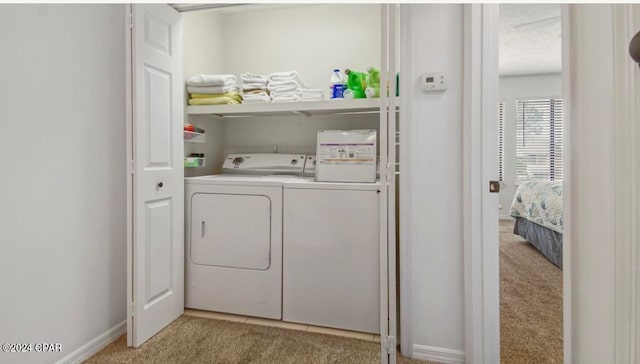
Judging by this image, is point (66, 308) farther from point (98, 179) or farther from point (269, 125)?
point (269, 125)

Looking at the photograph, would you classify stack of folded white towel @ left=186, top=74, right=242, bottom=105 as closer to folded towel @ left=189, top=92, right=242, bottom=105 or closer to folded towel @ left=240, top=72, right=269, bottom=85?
folded towel @ left=189, top=92, right=242, bottom=105

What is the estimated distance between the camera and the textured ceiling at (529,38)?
335 centimetres

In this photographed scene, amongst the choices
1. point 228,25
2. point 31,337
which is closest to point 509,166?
point 228,25

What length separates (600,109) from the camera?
52 centimetres

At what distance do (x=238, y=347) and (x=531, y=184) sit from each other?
12.9 ft

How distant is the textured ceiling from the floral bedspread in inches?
51.6

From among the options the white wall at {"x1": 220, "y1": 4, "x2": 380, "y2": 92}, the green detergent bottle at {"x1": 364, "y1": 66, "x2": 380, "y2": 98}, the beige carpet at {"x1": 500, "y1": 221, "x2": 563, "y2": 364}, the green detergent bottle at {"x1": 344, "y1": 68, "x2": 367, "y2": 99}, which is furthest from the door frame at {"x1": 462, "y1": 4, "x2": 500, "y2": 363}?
the white wall at {"x1": 220, "y1": 4, "x2": 380, "y2": 92}

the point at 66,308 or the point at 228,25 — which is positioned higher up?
the point at 228,25

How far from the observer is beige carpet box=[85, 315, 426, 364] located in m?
1.80

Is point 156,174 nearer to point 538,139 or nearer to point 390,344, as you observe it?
point 390,344

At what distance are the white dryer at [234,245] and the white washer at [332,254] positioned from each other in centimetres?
9

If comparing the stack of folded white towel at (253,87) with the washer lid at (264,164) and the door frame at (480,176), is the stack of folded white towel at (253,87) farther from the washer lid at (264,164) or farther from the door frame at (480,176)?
the door frame at (480,176)

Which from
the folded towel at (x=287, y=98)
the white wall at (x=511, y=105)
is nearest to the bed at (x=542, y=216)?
the white wall at (x=511, y=105)

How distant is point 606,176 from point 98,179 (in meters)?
2.13
